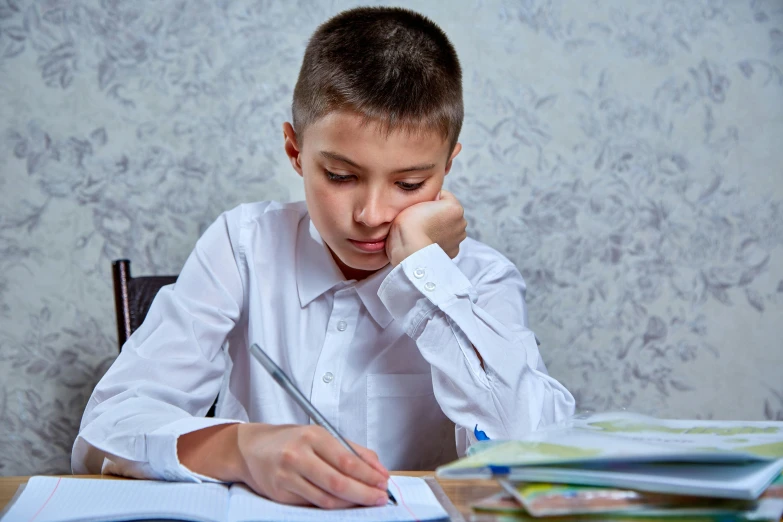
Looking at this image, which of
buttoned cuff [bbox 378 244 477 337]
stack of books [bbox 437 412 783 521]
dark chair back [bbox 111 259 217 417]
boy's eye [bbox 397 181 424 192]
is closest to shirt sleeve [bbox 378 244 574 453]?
buttoned cuff [bbox 378 244 477 337]

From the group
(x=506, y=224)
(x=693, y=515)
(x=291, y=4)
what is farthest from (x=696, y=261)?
(x=693, y=515)

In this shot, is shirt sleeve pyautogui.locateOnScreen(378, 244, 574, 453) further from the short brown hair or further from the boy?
the short brown hair

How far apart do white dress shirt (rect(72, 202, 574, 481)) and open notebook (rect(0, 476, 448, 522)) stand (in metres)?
0.19

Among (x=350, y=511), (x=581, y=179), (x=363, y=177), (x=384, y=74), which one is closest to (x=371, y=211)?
(x=363, y=177)

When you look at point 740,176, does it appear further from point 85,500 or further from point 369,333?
point 85,500

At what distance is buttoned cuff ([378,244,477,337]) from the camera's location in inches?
36.4

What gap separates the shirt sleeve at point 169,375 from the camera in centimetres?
73

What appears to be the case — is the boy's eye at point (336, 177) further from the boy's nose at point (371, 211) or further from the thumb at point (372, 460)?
the thumb at point (372, 460)

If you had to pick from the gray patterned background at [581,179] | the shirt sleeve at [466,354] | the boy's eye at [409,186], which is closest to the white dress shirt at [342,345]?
the shirt sleeve at [466,354]

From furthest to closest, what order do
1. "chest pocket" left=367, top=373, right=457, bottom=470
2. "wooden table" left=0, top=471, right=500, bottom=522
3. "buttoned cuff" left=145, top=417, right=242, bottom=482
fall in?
"chest pocket" left=367, top=373, right=457, bottom=470
"buttoned cuff" left=145, top=417, right=242, bottom=482
"wooden table" left=0, top=471, right=500, bottom=522

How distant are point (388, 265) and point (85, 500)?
2.03 ft

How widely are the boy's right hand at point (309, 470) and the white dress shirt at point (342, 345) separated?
22cm

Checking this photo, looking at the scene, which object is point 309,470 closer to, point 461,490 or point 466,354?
point 461,490

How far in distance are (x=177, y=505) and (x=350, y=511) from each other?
0.46ft
